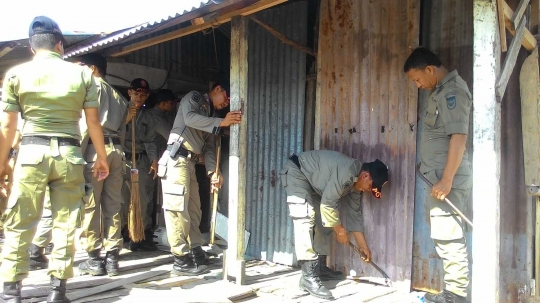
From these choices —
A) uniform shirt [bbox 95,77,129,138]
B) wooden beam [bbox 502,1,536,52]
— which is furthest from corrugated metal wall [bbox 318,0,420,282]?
uniform shirt [bbox 95,77,129,138]

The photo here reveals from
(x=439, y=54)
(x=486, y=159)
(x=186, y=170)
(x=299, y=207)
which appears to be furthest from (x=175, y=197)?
(x=486, y=159)

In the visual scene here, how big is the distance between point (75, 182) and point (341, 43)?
114 inches

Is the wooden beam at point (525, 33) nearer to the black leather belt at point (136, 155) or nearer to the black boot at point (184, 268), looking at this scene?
the black boot at point (184, 268)

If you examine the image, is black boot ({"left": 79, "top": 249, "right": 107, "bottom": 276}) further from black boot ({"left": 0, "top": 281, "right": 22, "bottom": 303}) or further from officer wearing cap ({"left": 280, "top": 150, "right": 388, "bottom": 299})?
officer wearing cap ({"left": 280, "top": 150, "right": 388, "bottom": 299})

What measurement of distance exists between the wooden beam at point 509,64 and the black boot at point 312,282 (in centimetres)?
221

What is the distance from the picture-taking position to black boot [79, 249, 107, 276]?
4.87 meters

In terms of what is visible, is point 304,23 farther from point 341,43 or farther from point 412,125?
point 412,125

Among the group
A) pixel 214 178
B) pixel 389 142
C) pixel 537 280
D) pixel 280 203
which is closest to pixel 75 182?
pixel 214 178

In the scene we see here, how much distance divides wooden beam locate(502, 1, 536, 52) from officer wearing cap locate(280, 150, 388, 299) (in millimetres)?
1506

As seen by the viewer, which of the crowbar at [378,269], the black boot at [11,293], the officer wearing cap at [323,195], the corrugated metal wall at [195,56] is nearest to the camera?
the black boot at [11,293]

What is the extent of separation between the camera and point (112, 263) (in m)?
4.94

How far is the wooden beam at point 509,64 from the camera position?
3121 mm

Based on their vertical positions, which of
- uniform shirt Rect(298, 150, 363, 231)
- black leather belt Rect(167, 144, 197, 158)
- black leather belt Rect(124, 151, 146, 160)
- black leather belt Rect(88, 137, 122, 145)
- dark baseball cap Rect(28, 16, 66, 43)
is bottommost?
uniform shirt Rect(298, 150, 363, 231)

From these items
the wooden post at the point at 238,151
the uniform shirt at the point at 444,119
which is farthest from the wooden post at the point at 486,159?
the wooden post at the point at 238,151
